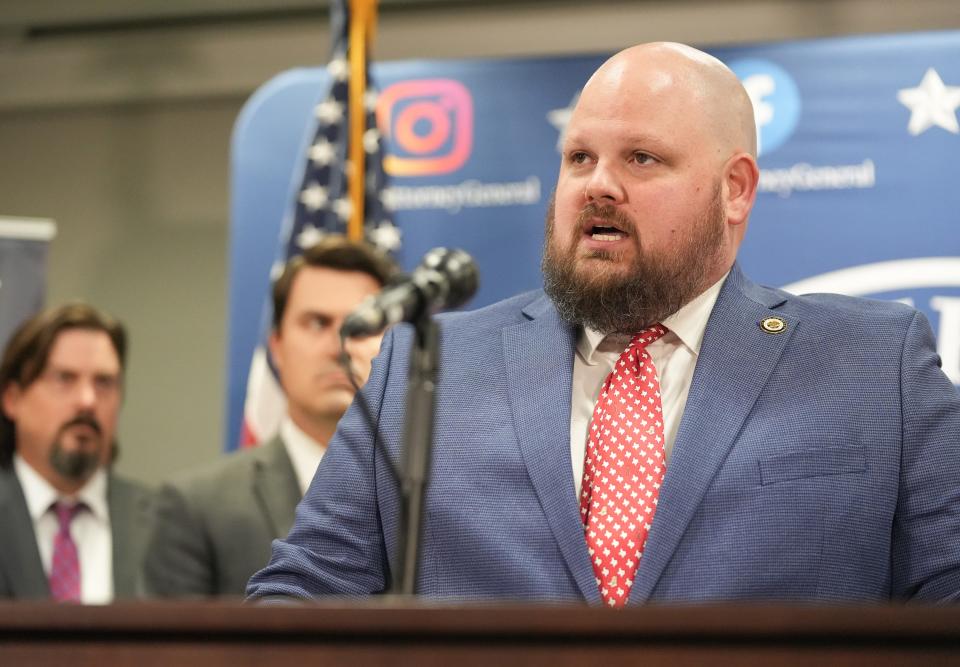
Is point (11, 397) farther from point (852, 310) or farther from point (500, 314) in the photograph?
point (852, 310)

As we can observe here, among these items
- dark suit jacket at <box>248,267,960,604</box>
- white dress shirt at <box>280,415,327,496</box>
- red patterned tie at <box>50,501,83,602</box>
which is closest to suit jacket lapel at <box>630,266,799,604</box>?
dark suit jacket at <box>248,267,960,604</box>

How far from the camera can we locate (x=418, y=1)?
6.34 m

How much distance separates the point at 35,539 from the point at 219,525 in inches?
44.3

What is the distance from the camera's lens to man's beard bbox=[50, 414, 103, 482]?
15.8 feet

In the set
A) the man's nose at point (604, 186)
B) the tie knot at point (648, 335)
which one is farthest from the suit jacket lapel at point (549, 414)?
the man's nose at point (604, 186)

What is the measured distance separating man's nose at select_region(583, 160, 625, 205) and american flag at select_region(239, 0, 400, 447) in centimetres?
219

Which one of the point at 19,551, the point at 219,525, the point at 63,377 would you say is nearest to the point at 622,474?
the point at 219,525

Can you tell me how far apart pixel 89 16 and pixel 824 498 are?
5510 mm

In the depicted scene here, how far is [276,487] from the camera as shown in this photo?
3.92 metres

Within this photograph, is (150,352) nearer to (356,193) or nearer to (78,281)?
(78,281)

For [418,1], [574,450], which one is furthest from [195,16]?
[574,450]

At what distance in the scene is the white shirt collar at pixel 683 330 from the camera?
7.80 feet

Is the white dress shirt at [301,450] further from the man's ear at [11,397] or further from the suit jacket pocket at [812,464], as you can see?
the suit jacket pocket at [812,464]

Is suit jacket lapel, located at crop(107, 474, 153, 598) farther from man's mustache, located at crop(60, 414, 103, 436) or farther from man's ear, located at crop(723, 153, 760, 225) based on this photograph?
man's ear, located at crop(723, 153, 760, 225)
